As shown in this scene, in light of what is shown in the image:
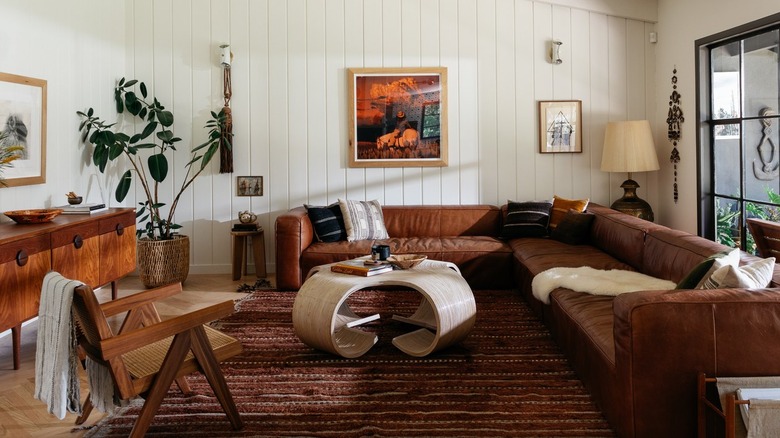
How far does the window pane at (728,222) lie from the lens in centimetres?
487

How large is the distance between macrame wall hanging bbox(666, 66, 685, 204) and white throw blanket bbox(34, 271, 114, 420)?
5.04 meters

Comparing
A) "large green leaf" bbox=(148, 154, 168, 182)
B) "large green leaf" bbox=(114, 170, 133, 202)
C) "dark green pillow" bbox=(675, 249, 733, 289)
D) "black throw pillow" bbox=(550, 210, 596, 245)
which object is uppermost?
"large green leaf" bbox=(148, 154, 168, 182)

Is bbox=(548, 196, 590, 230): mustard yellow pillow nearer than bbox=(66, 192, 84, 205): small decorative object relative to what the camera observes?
No

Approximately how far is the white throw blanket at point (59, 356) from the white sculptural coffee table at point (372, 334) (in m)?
1.28

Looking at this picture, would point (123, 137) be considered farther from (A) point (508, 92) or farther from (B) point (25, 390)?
(A) point (508, 92)

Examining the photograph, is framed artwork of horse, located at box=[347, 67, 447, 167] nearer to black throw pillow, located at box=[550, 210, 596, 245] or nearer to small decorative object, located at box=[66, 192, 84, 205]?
black throw pillow, located at box=[550, 210, 596, 245]

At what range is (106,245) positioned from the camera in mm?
4477

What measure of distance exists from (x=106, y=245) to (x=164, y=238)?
4.23 feet

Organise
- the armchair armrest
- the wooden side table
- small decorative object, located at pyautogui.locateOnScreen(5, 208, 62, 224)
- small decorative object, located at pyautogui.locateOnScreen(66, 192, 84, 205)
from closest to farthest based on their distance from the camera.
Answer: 1. the armchair armrest
2. small decorative object, located at pyautogui.locateOnScreen(5, 208, 62, 224)
3. small decorative object, located at pyautogui.locateOnScreen(66, 192, 84, 205)
4. the wooden side table

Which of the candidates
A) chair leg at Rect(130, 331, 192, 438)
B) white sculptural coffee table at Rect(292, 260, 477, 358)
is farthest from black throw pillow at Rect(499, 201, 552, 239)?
chair leg at Rect(130, 331, 192, 438)

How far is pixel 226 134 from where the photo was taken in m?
6.02

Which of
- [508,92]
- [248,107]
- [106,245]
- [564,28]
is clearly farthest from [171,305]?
[564,28]

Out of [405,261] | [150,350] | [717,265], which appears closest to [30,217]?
[150,350]

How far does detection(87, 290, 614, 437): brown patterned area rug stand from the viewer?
8.59ft
